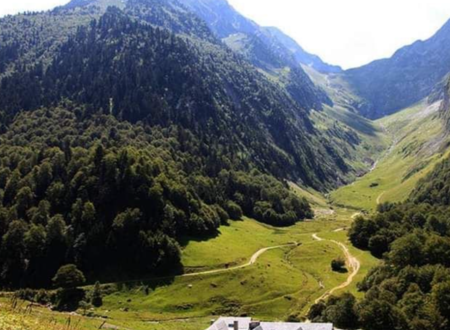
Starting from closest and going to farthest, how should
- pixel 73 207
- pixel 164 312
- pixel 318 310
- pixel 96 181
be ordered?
pixel 318 310
pixel 164 312
pixel 73 207
pixel 96 181

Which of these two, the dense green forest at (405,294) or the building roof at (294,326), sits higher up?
the building roof at (294,326)

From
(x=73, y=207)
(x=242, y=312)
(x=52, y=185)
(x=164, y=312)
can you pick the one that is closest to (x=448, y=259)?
(x=242, y=312)

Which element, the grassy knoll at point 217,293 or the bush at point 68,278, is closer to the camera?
the grassy knoll at point 217,293

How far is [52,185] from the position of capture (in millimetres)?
197250

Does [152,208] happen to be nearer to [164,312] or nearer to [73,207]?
[73,207]

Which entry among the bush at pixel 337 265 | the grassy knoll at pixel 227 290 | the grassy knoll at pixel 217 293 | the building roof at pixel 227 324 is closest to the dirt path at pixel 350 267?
the grassy knoll at pixel 217 293

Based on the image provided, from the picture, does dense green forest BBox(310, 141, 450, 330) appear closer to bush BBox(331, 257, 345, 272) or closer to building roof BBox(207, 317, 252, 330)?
bush BBox(331, 257, 345, 272)

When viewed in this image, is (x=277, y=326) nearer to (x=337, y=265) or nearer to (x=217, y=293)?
(x=217, y=293)

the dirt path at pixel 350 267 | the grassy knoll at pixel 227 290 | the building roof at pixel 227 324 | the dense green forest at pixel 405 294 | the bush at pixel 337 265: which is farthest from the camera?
the bush at pixel 337 265

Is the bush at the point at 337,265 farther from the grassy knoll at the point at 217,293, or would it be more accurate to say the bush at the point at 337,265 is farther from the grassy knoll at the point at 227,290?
the grassy knoll at the point at 227,290

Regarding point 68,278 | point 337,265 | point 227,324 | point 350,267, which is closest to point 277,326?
point 227,324

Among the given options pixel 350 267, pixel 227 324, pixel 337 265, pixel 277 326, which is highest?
pixel 227 324

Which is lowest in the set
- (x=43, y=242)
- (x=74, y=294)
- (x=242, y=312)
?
(x=242, y=312)

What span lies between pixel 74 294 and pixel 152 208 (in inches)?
2022
